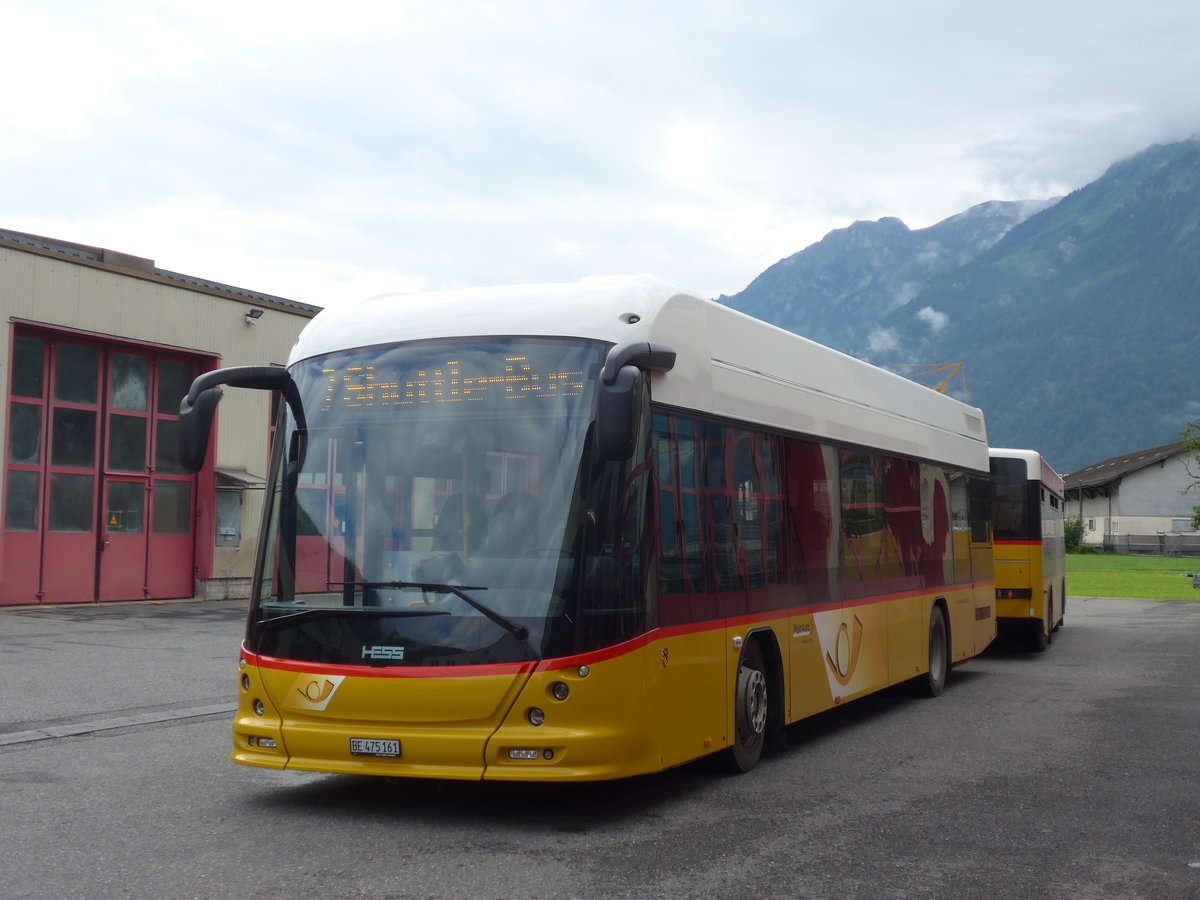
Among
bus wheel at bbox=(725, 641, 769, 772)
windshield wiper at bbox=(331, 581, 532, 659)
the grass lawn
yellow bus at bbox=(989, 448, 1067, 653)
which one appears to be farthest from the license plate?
the grass lawn

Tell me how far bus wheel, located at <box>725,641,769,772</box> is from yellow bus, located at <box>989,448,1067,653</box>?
10954 millimetres

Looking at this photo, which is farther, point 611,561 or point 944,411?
point 944,411

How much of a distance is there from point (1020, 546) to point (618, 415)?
46.1ft

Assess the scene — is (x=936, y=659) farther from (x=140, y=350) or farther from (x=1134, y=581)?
(x=1134, y=581)

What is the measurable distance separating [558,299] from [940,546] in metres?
7.37

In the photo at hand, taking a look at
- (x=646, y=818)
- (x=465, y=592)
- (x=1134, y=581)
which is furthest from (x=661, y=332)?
(x=1134, y=581)

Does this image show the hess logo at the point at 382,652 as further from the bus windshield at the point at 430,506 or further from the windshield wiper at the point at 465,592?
the windshield wiper at the point at 465,592

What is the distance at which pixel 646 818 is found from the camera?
724 centimetres

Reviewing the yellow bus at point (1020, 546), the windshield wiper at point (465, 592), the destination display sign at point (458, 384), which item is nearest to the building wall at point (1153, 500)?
the yellow bus at point (1020, 546)

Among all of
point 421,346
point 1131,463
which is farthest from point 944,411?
point 1131,463

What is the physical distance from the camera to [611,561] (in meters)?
7.01

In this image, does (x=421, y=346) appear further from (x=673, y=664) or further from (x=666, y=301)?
(x=673, y=664)

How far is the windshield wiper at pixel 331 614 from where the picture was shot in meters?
6.98

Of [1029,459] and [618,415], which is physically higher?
[1029,459]
